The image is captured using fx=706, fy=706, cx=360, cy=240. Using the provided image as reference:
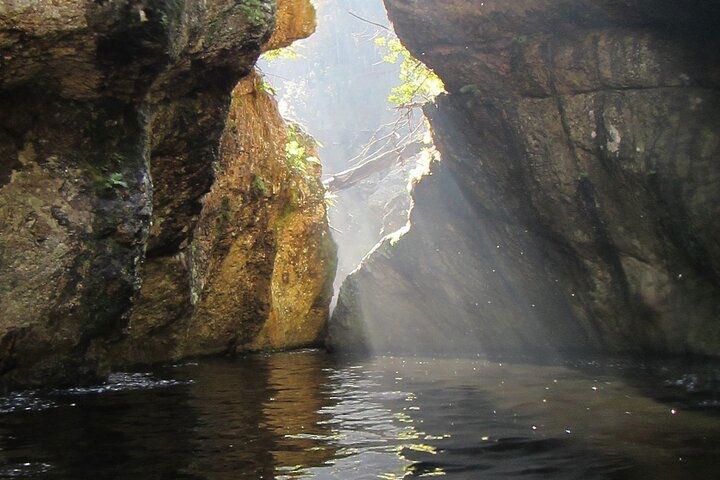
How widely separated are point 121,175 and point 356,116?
62.2 m

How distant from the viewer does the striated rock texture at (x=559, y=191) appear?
10.7 meters

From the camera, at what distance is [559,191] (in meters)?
12.3

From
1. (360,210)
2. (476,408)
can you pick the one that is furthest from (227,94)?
(360,210)

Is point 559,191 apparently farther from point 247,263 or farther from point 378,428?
point 378,428

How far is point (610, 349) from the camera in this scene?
12320mm

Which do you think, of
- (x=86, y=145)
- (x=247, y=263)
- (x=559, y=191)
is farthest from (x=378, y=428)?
(x=247, y=263)

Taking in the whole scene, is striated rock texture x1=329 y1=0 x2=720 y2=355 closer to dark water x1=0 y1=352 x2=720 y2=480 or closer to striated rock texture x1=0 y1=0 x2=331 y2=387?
dark water x1=0 y1=352 x2=720 y2=480

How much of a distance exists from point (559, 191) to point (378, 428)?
7920mm

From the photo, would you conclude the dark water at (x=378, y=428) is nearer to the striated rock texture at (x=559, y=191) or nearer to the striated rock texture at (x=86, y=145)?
the striated rock texture at (x=86, y=145)

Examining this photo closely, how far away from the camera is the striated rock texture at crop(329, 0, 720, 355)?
35.2ft

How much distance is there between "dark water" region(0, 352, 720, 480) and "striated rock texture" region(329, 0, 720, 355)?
2.59 meters

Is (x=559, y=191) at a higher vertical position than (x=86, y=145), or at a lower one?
lower

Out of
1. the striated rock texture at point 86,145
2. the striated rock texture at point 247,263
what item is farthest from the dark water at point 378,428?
the striated rock texture at point 247,263

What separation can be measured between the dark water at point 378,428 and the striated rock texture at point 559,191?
259 centimetres
